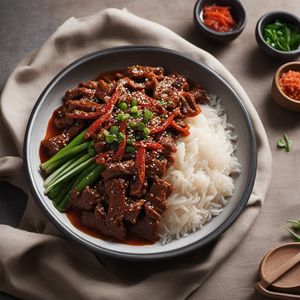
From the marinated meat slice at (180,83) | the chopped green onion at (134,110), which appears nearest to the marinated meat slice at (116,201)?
the chopped green onion at (134,110)

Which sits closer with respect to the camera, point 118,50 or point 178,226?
point 178,226

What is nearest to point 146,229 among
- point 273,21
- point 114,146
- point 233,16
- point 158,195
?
point 158,195

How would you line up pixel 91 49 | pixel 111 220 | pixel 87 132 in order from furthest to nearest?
pixel 91 49
pixel 87 132
pixel 111 220

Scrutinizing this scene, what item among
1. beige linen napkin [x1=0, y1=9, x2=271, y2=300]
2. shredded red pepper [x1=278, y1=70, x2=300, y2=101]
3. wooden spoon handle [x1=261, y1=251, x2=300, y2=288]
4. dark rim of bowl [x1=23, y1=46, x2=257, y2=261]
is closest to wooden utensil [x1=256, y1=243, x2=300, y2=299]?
wooden spoon handle [x1=261, y1=251, x2=300, y2=288]

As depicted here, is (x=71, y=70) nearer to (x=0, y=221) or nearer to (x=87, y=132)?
(x=87, y=132)

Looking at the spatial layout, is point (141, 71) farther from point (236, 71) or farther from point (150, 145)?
point (236, 71)

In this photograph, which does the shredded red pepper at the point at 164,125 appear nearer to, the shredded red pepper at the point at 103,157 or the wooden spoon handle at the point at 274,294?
the shredded red pepper at the point at 103,157

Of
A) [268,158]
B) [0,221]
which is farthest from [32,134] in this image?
[268,158]

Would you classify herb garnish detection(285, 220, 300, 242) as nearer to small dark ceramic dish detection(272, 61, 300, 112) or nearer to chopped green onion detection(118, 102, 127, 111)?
small dark ceramic dish detection(272, 61, 300, 112)
